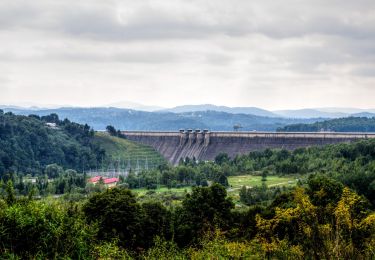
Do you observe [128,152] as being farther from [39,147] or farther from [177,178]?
[177,178]

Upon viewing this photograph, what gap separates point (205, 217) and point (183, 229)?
2641 mm

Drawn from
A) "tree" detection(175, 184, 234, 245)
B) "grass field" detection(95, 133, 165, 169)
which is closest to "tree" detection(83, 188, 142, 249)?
"tree" detection(175, 184, 234, 245)

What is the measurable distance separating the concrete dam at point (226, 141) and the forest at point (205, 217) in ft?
57.6

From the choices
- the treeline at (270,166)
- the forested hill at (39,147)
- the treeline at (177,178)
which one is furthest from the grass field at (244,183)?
the forested hill at (39,147)

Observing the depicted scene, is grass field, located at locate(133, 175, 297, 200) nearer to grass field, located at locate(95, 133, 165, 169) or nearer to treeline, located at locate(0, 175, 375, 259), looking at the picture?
grass field, located at locate(95, 133, 165, 169)

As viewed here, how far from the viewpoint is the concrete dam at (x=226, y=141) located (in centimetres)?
14438

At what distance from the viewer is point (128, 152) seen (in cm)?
17275

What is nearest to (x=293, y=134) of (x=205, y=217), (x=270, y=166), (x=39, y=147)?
(x=270, y=166)

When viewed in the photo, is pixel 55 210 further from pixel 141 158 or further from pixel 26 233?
pixel 141 158

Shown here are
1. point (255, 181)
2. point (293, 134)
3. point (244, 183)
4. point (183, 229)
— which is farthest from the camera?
point (293, 134)

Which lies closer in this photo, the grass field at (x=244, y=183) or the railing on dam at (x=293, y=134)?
the grass field at (x=244, y=183)

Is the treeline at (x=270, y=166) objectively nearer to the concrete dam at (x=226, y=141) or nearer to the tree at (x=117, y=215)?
the concrete dam at (x=226, y=141)

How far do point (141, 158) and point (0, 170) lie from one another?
36.5 meters

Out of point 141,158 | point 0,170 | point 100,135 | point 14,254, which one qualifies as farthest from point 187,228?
point 100,135
